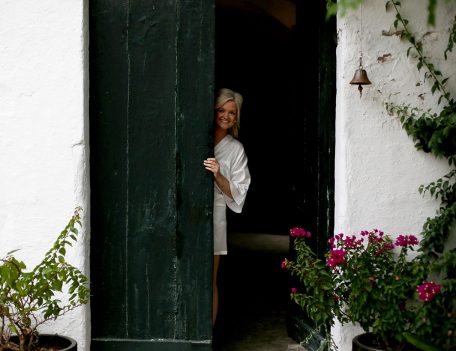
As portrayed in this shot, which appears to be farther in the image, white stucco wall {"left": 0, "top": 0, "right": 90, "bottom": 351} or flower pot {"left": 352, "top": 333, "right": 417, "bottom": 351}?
white stucco wall {"left": 0, "top": 0, "right": 90, "bottom": 351}

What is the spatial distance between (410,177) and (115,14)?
2.15 metres

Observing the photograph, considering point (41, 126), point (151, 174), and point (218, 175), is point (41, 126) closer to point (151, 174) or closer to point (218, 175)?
point (151, 174)

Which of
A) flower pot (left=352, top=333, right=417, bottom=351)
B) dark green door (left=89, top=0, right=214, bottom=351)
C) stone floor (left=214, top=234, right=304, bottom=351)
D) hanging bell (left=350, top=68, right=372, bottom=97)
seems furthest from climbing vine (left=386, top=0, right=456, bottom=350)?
stone floor (left=214, top=234, right=304, bottom=351)

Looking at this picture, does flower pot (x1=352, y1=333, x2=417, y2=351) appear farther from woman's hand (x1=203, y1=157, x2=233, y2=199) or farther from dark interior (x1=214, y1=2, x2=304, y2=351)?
dark interior (x1=214, y1=2, x2=304, y2=351)

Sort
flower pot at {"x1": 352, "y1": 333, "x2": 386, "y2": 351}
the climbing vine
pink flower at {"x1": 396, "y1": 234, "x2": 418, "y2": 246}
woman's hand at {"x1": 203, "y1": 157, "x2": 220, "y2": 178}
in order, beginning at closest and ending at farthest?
flower pot at {"x1": 352, "y1": 333, "x2": 386, "y2": 351}
pink flower at {"x1": 396, "y1": 234, "x2": 418, "y2": 246}
the climbing vine
woman's hand at {"x1": 203, "y1": 157, "x2": 220, "y2": 178}

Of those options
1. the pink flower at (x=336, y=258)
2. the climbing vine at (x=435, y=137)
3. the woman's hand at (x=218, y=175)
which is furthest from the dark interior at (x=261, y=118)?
the pink flower at (x=336, y=258)

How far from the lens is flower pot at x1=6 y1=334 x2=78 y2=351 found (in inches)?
146

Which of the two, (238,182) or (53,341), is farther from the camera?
(238,182)

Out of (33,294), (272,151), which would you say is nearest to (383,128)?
(33,294)

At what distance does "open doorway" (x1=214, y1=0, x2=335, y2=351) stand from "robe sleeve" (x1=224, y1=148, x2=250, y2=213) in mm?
520

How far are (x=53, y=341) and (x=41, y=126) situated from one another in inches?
51.7

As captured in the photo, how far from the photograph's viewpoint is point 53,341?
12.4 ft

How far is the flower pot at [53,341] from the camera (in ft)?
12.2

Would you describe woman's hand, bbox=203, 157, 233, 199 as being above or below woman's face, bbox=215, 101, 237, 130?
below
